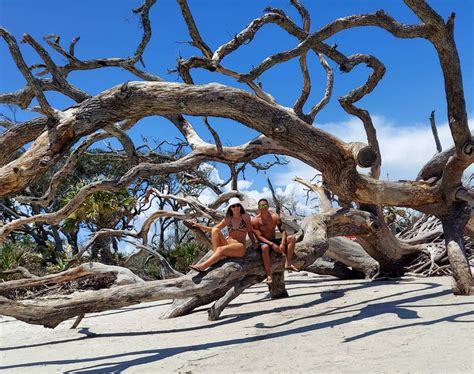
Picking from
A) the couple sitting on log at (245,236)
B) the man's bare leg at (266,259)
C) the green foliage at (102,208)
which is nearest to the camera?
the couple sitting on log at (245,236)

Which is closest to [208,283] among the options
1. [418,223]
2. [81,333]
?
[81,333]

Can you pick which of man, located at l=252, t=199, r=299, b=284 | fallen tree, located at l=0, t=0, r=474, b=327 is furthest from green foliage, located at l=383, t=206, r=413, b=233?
man, located at l=252, t=199, r=299, b=284

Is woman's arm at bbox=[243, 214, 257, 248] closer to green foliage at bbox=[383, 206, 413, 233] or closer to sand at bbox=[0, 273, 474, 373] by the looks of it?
sand at bbox=[0, 273, 474, 373]

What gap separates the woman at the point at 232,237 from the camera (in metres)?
5.74

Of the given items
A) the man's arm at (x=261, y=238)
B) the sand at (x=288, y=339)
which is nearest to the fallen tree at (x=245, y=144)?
the man's arm at (x=261, y=238)

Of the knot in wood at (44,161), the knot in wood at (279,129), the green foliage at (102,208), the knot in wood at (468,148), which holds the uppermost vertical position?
the green foliage at (102,208)

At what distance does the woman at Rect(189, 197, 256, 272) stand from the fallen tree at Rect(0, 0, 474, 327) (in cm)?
14

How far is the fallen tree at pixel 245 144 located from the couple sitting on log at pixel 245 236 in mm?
149

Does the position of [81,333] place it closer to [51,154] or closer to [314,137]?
[51,154]

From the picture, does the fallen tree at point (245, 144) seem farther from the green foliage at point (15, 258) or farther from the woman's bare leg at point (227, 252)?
the green foliage at point (15, 258)

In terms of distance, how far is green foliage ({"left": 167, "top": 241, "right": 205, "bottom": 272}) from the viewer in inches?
646

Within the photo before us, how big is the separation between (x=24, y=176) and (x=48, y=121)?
0.70 metres

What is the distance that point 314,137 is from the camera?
654cm

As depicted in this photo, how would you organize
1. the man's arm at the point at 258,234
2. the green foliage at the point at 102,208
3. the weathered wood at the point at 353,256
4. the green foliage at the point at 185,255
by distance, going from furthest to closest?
the green foliage at the point at 102,208, the green foliage at the point at 185,255, the weathered wood at the point at 353,256, the man's arm at the point at 258,234
